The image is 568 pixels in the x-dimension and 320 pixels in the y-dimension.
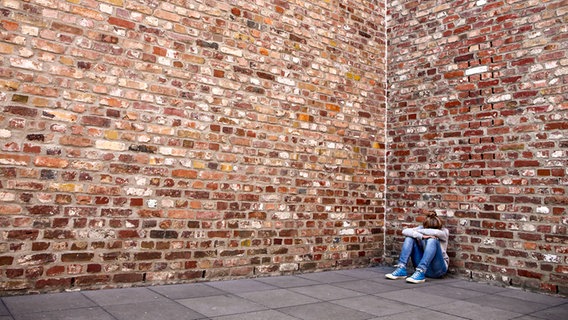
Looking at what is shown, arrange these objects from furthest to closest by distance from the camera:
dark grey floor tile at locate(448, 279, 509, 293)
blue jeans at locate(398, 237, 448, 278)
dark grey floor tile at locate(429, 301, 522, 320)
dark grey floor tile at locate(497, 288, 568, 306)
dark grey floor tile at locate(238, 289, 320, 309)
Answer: blue jeans at locate(398, 237, 448, 278)
dark grey floor tile at locate(448, 279, 509, 293)
dark grey floor tile at locate(497, 288, 568, 306)
dark grey floor tile at locate(238, 289, 320, 309)
dark grey floor tile at locate(429, 301, 522, 320)

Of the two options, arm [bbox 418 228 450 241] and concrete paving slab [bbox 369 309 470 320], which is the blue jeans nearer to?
arm [bbox 418 228 450 241]

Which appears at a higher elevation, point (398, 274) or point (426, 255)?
point (426, 255)

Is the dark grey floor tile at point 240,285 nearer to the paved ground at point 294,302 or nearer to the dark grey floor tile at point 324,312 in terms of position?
the paved ground at point 294,302

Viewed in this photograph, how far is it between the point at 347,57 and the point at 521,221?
2.52 meters

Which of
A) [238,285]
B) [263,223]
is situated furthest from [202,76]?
[238,285]

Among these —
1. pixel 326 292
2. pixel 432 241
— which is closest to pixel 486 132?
pixel 432 241

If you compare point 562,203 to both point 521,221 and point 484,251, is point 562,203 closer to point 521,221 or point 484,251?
point 521,221

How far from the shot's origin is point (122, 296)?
9.27 ft

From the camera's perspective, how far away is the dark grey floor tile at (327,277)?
12.6 ft

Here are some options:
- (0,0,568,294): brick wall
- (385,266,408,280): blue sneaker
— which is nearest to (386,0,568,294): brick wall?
(0,0,568,294): brick wall

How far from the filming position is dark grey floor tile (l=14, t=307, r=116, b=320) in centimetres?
225

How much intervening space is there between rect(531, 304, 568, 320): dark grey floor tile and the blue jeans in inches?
42.7

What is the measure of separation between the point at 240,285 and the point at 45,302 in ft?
4.74

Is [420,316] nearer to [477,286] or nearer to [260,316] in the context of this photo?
[260,316]
